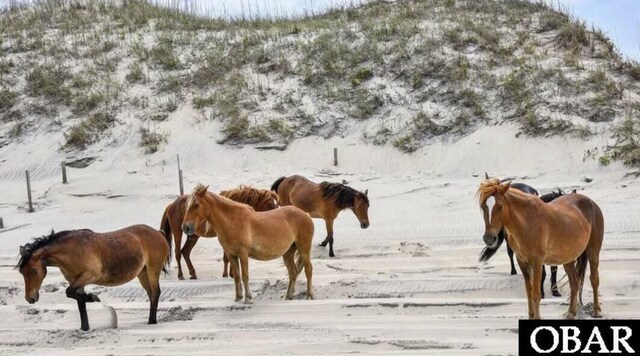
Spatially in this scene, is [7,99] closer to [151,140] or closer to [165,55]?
[165,55]

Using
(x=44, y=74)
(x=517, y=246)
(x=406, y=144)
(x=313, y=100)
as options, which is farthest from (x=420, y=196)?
(x=44, y=74)

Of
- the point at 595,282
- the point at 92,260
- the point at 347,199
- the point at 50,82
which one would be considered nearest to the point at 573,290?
the point at 595,282

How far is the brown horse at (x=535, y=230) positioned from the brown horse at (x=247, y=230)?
3.14m

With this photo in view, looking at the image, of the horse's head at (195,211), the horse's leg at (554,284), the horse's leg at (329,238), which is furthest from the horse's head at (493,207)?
the horse's leg at (329,238)

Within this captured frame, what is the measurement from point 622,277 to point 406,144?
10534 millimetres

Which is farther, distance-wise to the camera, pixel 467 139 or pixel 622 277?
pixel 467 139

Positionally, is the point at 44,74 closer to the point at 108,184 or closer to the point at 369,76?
the point at 108,184

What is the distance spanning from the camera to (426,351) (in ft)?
19.3

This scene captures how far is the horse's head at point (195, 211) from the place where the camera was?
8064mm

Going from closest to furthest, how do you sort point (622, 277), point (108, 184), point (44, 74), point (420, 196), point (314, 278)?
point (622, 277) < point (314, 278) < point (420, 196) < point (108, 184) < point (44, 74)

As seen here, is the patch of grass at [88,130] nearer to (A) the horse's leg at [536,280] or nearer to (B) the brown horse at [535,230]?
(B) the brown horse at [535,230]

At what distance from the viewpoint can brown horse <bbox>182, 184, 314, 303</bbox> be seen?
8258 mm

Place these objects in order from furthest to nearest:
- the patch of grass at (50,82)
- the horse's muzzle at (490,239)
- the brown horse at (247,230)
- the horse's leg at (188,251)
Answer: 1. the patch of grass at (50,82)
2. the horse's leg at (188,251)
3. the brown horse at (247,230)
4. the horse's muzzle at (490,239)

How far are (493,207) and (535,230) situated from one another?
53 cm
